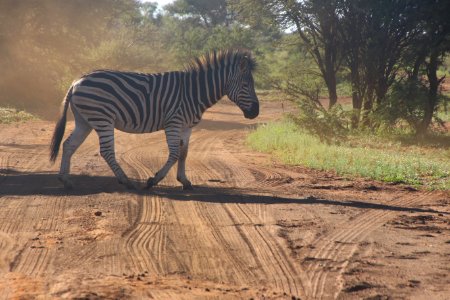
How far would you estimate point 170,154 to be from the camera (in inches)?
381

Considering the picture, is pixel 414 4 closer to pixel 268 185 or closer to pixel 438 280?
pixel 268 185

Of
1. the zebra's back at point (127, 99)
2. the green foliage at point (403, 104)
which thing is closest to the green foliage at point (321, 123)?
the green foliage at point (403, 104)

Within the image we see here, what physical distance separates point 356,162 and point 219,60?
11.8 feet

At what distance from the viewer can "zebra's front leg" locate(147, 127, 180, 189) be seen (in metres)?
9.58

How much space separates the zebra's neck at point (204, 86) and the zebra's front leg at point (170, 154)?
497mm

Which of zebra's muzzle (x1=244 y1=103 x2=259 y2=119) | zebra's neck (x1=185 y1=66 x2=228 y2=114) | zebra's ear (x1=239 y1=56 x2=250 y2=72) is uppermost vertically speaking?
zebra's ear (x1=239 y1=56 x2=250 y2=72)

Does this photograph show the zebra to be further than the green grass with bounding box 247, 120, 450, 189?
No

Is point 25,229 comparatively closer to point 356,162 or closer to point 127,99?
point 127,99

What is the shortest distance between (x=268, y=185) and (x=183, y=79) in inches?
80.9

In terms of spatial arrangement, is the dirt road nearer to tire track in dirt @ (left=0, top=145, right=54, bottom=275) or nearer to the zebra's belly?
tire track in dirt @ (left=0, top=145, right=54, bottom=275)

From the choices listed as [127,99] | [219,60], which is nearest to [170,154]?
[127,99]

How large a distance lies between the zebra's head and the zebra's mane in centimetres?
2

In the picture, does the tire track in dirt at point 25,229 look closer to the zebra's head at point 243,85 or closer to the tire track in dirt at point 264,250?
the tire track in dirt at point 264,250

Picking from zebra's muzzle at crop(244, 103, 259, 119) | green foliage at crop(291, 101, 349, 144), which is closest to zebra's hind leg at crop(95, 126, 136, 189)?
zebra's muzzle at crop(244, 103, 259, 119)
